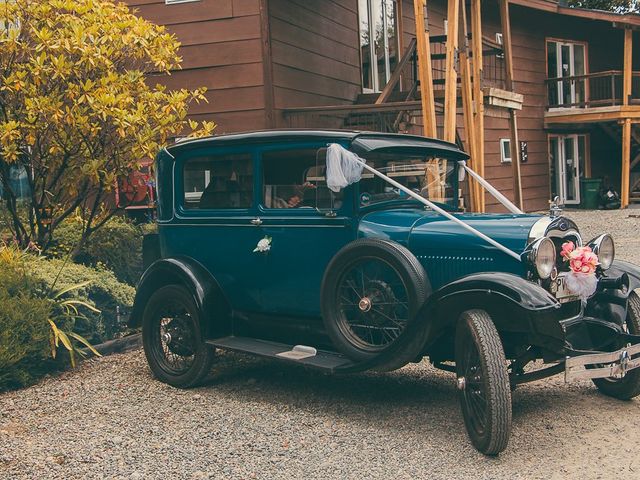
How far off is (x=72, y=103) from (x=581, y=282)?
5346 mm

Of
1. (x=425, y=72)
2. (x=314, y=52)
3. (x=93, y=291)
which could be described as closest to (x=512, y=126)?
(x=314, y=52)

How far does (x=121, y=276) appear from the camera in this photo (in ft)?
27.7

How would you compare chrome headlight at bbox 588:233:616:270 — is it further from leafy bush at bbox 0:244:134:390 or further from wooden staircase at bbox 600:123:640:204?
wooden staircase at bbox 600:123:640:204

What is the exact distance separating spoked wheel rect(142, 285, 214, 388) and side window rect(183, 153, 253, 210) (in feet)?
2.28

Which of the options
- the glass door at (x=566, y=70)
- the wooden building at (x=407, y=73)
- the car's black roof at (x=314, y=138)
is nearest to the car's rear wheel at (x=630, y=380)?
the car's black roof at (x=314, y=138)

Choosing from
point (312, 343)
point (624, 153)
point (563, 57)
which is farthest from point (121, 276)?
point (563, 57)

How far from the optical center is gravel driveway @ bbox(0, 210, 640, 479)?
421 cm

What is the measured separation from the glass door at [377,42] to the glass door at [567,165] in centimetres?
851

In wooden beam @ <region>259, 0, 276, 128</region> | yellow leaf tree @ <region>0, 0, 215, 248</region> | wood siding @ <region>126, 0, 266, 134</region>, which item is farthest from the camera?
wood siding @ <region>126, 0, 266, 134</region>

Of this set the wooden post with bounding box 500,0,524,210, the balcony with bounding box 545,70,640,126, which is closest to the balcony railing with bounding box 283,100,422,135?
the wooden post with bounding box 500,0,524,210

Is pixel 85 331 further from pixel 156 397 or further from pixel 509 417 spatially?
pixel 509 417

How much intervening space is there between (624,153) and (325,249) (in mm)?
15363

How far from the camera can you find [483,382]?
426cm

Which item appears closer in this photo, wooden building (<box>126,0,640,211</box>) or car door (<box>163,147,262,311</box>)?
car door (<box>163,147,262,311</box>)
